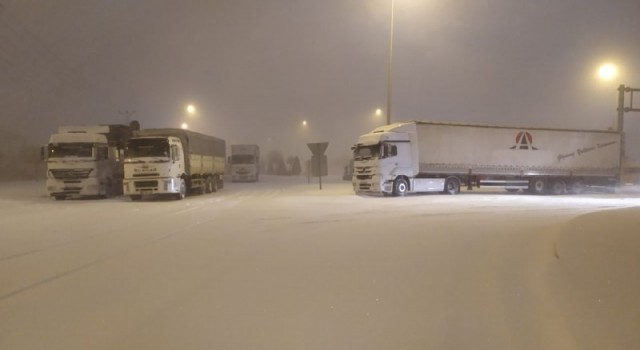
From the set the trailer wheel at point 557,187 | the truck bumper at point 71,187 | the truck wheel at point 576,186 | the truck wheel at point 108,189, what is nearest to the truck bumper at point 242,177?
the truck wheel at point 108,189

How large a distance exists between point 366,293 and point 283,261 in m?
2.23

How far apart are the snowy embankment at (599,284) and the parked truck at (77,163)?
2238 cm

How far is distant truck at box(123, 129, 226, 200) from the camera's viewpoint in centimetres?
2281

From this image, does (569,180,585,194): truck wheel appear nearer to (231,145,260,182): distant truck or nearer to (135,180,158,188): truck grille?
(135,180,158,188): truck grille

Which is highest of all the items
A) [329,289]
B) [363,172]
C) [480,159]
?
[480,159]

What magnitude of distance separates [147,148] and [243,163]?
26083mm

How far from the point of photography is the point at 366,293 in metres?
6.01

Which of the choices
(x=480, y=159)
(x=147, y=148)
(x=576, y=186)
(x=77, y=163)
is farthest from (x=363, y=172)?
(x=77, y=163)

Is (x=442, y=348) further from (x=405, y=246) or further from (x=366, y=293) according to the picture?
(x=405, y=246)

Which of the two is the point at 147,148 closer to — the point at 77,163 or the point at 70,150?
the point at 77,163

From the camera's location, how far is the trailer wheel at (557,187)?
29.2 meters

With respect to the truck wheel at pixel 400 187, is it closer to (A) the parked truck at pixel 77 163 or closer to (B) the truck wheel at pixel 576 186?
(B) the truck wheel at pixel 576 186

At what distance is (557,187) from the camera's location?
29.3 m

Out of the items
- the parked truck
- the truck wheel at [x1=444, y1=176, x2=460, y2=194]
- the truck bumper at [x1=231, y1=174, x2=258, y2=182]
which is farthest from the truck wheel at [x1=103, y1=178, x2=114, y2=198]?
the truck bumper at [x1=231, y1=174, x2=258, y2=182]
